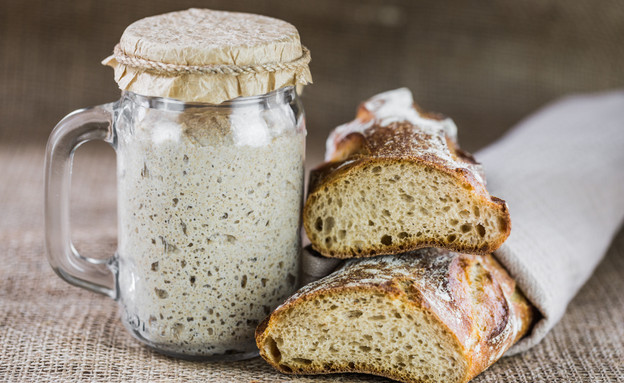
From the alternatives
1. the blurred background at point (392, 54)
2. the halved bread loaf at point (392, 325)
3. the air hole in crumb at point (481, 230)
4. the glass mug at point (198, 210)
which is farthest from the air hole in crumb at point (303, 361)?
the blurred background at point (392, 54)

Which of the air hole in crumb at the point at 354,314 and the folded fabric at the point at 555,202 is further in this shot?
the folded fabric at the point at 555,202

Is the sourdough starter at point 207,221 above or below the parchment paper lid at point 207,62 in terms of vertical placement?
Answer: below

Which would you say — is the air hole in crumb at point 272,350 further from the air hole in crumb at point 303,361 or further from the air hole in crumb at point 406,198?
the air hole in crumb at point 406,198

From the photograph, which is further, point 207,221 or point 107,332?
point 107,332

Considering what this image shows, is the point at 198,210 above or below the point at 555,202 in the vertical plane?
above

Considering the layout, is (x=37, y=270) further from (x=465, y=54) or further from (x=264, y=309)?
(x=465, y=54)

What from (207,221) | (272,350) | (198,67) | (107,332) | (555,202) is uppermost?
(198,67)

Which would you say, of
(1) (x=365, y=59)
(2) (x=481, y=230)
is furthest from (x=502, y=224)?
(1) (x=365, y=59)

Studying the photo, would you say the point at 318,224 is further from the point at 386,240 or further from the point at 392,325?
the point at 392,325
